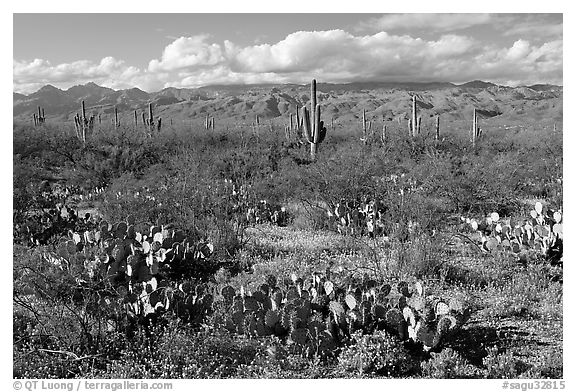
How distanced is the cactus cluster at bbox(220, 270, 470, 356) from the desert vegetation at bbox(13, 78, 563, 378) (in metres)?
0.01

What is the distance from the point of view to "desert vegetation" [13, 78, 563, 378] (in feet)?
16.4

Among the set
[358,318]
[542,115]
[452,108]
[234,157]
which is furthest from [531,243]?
[452,108]

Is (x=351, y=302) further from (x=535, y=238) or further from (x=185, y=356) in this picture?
(x=535, y=238)

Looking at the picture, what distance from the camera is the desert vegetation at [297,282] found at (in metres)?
4.99

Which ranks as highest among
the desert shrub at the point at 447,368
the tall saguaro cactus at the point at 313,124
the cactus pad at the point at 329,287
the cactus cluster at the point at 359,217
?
the tall saguaro cactus at the point at 313,124

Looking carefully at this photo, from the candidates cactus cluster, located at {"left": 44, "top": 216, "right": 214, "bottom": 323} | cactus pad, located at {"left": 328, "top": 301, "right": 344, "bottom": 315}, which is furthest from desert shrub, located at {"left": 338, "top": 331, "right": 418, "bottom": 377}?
cactus cluster, located at {"left": 44, "top": 216, "right": 214, "bottom": 323}

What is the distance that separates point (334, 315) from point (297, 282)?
90 cm

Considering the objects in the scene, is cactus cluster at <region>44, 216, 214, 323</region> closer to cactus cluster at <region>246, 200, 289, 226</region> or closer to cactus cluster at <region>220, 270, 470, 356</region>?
cactus cluster at <region>220, 270, 470, 356</region>

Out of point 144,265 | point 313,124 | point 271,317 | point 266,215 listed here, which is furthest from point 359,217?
point 313,124

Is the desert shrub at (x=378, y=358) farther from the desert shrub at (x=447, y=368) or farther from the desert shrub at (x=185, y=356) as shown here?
the desert shrub at (x=185, y=356)

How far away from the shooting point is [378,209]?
10.3 meters

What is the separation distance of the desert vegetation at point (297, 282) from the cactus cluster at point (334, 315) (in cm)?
1

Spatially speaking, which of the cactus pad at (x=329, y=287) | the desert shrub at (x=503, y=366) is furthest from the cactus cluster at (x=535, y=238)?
the cactus pad at (x=329, y=287)
